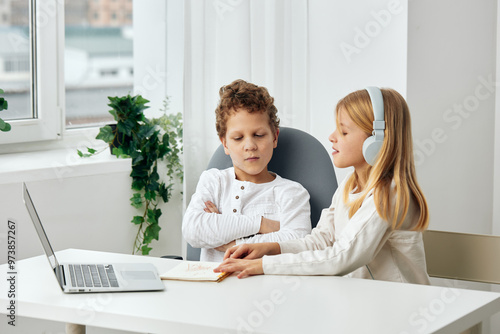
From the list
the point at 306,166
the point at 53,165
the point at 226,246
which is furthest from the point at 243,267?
the point at 53,165

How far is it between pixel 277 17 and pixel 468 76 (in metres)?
0.78

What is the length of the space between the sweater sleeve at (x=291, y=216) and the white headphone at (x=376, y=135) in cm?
36

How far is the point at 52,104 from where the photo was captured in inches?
99.4

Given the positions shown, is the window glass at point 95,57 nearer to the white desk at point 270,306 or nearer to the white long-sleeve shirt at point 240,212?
the white long-sleeve shirt at point 240,212

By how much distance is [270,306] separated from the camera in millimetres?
1307

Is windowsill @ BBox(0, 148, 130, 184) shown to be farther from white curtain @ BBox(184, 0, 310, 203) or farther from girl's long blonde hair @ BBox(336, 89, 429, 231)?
girl's long blonde hair @ BBox(336, 89, 429, 231)

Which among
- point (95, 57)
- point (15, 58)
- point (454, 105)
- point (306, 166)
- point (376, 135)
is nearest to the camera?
point (376, 135)

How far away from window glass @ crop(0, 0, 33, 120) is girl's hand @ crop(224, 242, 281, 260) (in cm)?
121

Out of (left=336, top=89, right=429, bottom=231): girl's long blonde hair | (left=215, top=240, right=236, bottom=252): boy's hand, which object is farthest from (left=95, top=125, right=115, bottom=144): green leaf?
(left=336, top=89, right=429, bottom=231): girl's long blonde hair

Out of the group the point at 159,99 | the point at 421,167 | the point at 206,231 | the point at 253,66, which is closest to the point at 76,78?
the point at 159,99

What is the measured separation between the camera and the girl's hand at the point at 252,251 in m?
1.61

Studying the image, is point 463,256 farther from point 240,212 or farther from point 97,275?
point 97,275

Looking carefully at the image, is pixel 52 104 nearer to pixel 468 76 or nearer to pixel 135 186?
pixel 135 186

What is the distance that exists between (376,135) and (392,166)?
0.09 m
